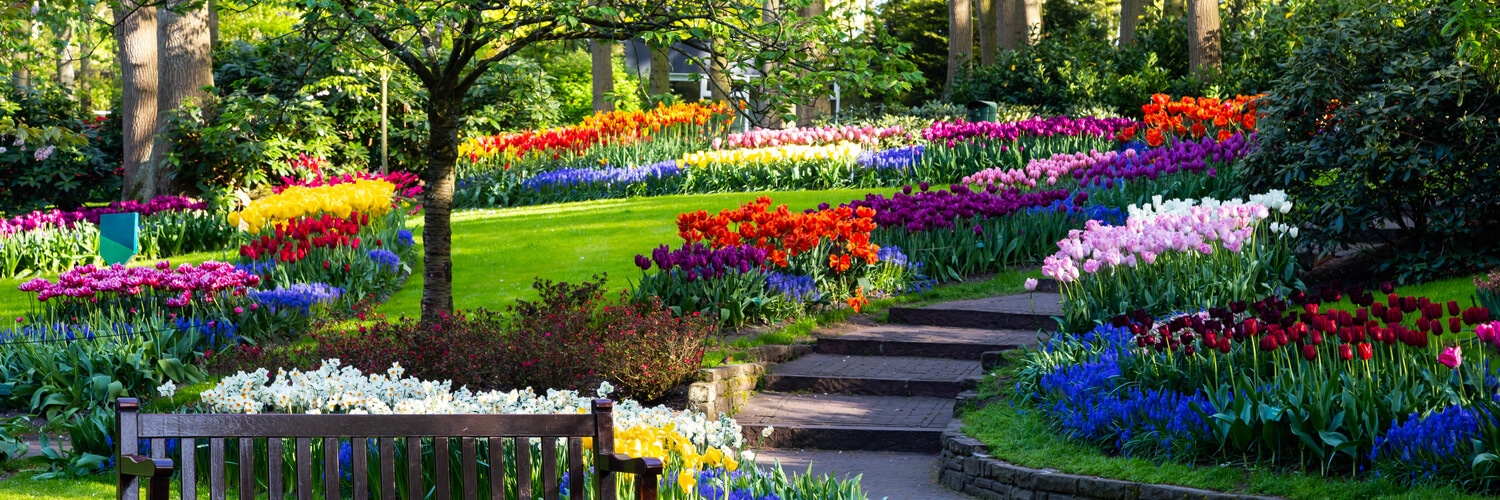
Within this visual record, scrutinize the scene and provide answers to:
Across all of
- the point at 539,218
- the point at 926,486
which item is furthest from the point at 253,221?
the point at 926,486

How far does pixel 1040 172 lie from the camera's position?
12.7 meters

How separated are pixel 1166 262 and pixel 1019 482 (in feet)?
9.10

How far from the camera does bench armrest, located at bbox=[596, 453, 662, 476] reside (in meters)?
3.60

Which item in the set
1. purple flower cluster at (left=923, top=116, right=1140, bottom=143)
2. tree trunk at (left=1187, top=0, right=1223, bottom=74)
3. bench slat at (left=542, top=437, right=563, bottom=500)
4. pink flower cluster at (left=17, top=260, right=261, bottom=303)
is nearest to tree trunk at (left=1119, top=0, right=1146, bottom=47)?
tree trunk at (left=1187, top=0, right=1223, bottom=74)

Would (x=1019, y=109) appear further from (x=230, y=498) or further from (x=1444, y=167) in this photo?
(x=230, y=498)

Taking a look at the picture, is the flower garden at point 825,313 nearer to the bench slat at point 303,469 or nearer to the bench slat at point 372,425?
the bench slat at point 372,425

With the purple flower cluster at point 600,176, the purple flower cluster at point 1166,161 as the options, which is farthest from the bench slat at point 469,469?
the purple flower cluster at point 600,176

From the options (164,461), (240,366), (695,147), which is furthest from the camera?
(695,147)

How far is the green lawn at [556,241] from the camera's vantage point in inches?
415

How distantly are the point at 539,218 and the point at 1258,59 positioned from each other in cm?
1153

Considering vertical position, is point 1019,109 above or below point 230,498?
above

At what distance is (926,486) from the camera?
630cm

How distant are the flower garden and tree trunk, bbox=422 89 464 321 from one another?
0.21 meters

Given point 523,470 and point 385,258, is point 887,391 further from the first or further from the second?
point 385,258
